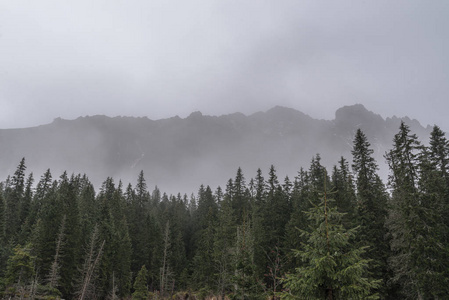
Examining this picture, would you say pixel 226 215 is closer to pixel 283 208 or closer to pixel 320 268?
pixel 283 208

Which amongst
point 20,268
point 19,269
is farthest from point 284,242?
point 19,269

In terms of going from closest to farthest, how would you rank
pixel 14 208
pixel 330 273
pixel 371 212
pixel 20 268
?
pixel 330 273, pixel 371 212, pixel 20 268, pixel 14 208

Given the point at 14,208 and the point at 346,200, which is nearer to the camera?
the point at 346,200

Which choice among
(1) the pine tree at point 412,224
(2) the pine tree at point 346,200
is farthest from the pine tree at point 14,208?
(1) the pine tree at point 412,224

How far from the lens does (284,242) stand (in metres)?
34.4

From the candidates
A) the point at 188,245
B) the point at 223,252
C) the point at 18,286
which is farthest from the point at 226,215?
the point at 188,245

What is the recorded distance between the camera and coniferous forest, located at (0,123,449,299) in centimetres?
829

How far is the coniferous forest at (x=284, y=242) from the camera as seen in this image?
326 inches

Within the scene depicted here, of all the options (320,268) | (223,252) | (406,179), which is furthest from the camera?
(223,252)

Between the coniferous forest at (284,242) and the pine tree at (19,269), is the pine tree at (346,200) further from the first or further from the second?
the pine tree at (19,269)

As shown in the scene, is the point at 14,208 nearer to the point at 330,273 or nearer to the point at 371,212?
the point at 371,212

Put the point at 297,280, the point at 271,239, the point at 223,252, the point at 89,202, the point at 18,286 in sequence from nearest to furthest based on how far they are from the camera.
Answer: the point at 297,280 → the point at 18,286 → the point at 223,252 → the point at 271,239 → the point at 89,202

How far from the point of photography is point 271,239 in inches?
1485

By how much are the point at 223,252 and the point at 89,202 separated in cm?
3502
